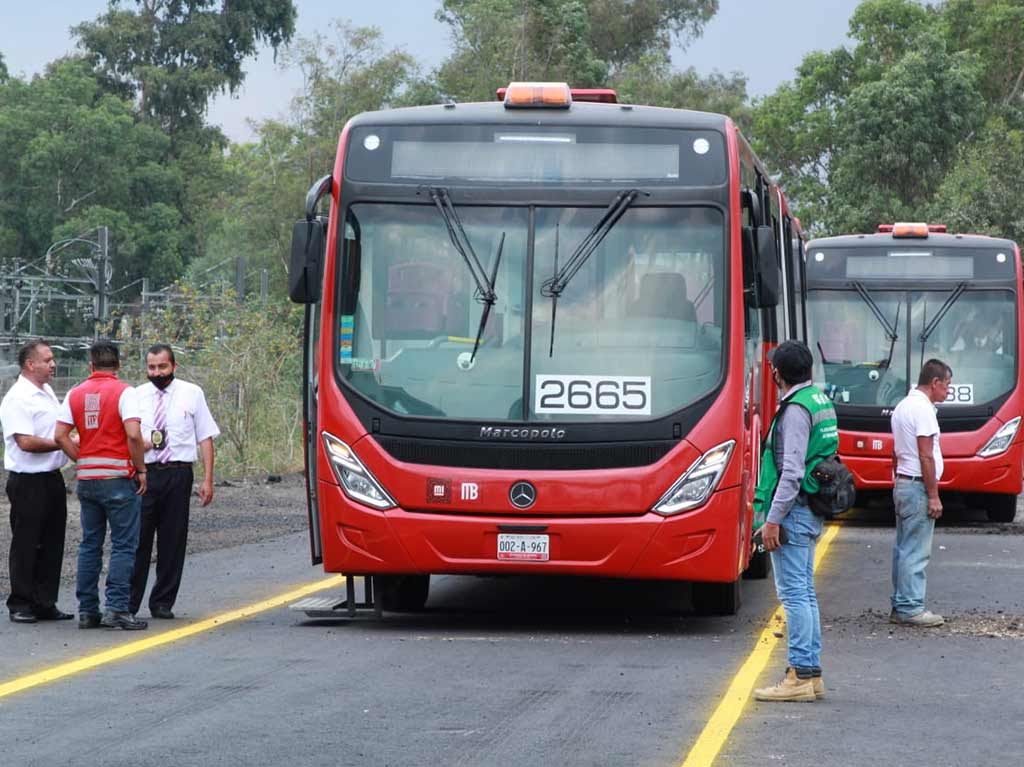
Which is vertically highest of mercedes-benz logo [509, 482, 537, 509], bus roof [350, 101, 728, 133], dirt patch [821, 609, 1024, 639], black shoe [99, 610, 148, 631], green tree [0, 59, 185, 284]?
green tree [0, 59, 185, 284]

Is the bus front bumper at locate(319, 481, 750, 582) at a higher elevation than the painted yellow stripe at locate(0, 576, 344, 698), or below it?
higher

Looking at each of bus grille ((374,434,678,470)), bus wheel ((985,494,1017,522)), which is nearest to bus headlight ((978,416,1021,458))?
bus wheel ((985,494,1017,522))

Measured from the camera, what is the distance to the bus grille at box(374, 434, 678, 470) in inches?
461

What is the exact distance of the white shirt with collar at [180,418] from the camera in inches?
503

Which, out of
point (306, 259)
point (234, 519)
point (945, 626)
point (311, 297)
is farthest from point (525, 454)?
point (234, 519)

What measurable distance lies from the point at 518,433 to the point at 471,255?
46.4 inches

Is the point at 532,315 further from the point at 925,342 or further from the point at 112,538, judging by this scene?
the point at 925,342

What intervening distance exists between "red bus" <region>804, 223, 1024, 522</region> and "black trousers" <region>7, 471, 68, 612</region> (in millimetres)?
11617

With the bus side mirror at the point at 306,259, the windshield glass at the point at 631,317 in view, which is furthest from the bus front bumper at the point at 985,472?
the bus side mirror at the point at 306,259

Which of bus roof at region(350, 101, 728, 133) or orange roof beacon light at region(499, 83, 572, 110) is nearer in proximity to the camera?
bus roof at region(350, 101, 728, 133)

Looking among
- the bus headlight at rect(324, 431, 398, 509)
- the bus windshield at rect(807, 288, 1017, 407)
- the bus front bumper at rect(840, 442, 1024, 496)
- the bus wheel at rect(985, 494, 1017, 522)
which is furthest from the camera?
the bus wheel at rect(985, 494, 1017, 522)

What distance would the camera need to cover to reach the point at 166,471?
1281 centimetres

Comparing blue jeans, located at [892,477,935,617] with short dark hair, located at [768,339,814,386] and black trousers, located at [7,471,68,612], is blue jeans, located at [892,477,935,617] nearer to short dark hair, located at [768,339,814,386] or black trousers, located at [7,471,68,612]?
short dark hair, located at [768,339,814,386]

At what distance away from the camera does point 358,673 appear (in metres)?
10.0
